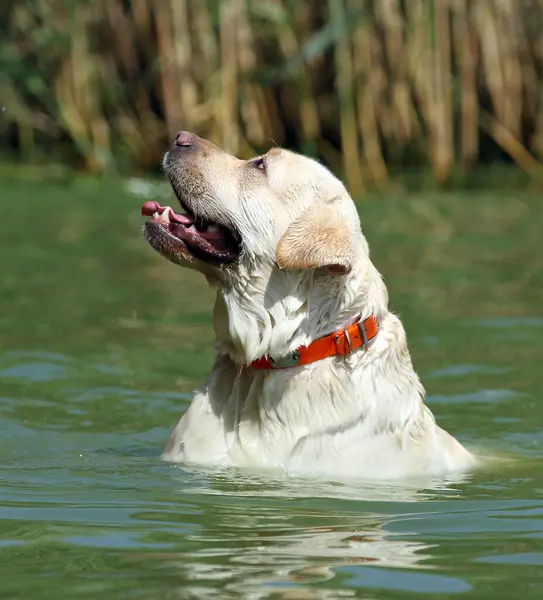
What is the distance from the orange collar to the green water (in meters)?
0.51

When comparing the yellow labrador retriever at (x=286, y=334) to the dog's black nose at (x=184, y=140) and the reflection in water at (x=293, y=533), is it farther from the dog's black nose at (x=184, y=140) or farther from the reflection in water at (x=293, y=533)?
the reflection in water at (x=293, y=533)

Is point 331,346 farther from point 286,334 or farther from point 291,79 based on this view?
point 291,79

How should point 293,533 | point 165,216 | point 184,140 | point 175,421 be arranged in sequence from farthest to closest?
point 175,421 < point 184,140 < point 165,216 < point 293,533

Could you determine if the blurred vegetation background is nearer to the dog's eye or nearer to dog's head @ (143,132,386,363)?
the dog's eye

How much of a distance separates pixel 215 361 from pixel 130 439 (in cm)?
141

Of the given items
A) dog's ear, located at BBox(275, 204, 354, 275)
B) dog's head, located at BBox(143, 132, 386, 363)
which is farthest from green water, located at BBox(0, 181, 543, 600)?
dog's ear, located at BBox(275, 204, 354, 275)

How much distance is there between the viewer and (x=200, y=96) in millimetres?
17266

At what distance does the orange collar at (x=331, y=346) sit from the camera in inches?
231

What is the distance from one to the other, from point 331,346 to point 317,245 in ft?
1.57

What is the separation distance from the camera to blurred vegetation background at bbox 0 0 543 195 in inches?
643

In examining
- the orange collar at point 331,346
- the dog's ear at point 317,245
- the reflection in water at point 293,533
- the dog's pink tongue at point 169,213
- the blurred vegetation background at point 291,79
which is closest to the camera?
the reflection in water at point 293,533

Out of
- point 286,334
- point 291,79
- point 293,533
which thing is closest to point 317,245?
→ point 286,334

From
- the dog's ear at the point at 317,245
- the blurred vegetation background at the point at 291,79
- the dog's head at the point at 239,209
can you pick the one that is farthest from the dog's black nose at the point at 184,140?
the blurred vegetation background at the point at 291,79

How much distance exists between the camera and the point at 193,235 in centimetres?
595
